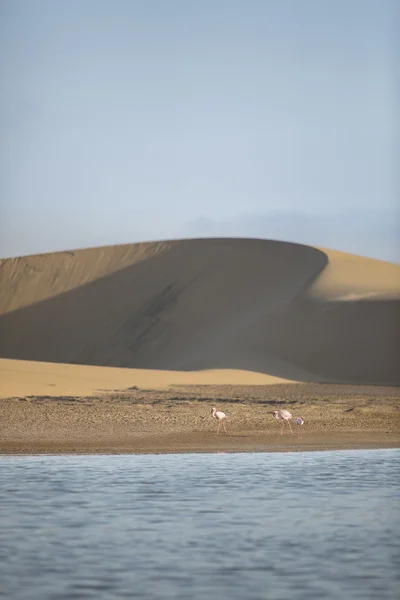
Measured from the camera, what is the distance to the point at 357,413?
2756 cm

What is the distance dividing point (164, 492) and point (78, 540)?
11.9 ft

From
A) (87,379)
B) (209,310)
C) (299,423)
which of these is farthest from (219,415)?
(209,310)

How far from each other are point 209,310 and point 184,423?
45162mm

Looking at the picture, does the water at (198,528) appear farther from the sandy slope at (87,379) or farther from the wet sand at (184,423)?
the sandy slope at (87,379)

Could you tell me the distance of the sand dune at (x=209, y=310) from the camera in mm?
55406

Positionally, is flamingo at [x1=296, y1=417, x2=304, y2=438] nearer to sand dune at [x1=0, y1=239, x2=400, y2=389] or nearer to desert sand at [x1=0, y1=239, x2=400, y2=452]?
desert sand at [x1=0, y1=239, x2=400, y2=452]

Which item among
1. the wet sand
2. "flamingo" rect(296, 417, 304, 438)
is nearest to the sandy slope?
the wet sand

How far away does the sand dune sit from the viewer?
55.4 meters

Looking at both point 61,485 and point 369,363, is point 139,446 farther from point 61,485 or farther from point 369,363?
point 369,363

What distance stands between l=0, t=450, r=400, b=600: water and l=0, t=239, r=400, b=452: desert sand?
3665 mm

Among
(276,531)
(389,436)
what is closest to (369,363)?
(389,436)

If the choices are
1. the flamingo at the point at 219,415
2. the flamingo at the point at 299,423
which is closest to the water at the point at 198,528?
the flamingo at the point at 299,423

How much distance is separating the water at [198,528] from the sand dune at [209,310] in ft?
79.0

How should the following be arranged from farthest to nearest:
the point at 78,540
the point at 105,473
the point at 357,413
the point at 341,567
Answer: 1. the point at 357,413
2. the point at 105,473
3. the point at 78,540
4. the point at 341,567
